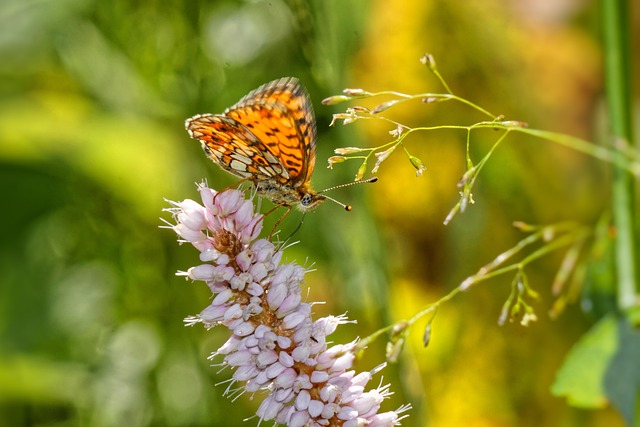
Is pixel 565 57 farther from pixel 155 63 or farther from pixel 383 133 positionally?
pixel 155 63

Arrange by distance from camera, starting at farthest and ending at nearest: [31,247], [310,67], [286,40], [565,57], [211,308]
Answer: [565,57], [31,247], [286,40], [310,67], [211,308]

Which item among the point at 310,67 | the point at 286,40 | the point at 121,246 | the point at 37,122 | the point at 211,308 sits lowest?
the point at 211,308

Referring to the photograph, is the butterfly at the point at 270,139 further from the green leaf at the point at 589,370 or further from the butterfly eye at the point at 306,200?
the green leaf at the point at 589,370

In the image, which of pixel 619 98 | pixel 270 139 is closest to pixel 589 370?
pixel 619 98

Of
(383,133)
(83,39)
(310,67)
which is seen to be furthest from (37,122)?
(310,67)

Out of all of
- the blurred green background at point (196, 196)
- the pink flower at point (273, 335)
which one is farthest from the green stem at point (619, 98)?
the pink flower at point (273, 335)

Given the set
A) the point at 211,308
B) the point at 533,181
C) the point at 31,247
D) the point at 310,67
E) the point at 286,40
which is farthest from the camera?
the point at 31,247

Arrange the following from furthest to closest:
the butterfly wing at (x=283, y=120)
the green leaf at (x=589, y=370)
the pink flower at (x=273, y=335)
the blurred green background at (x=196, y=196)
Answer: the blurred green background at (x=196, y=196) → the green leaf at (x=589, y=370) → the butterfly wing at (x=283, y=120) → the pink flower at (x=273, y=335)

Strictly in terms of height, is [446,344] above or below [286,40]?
below
